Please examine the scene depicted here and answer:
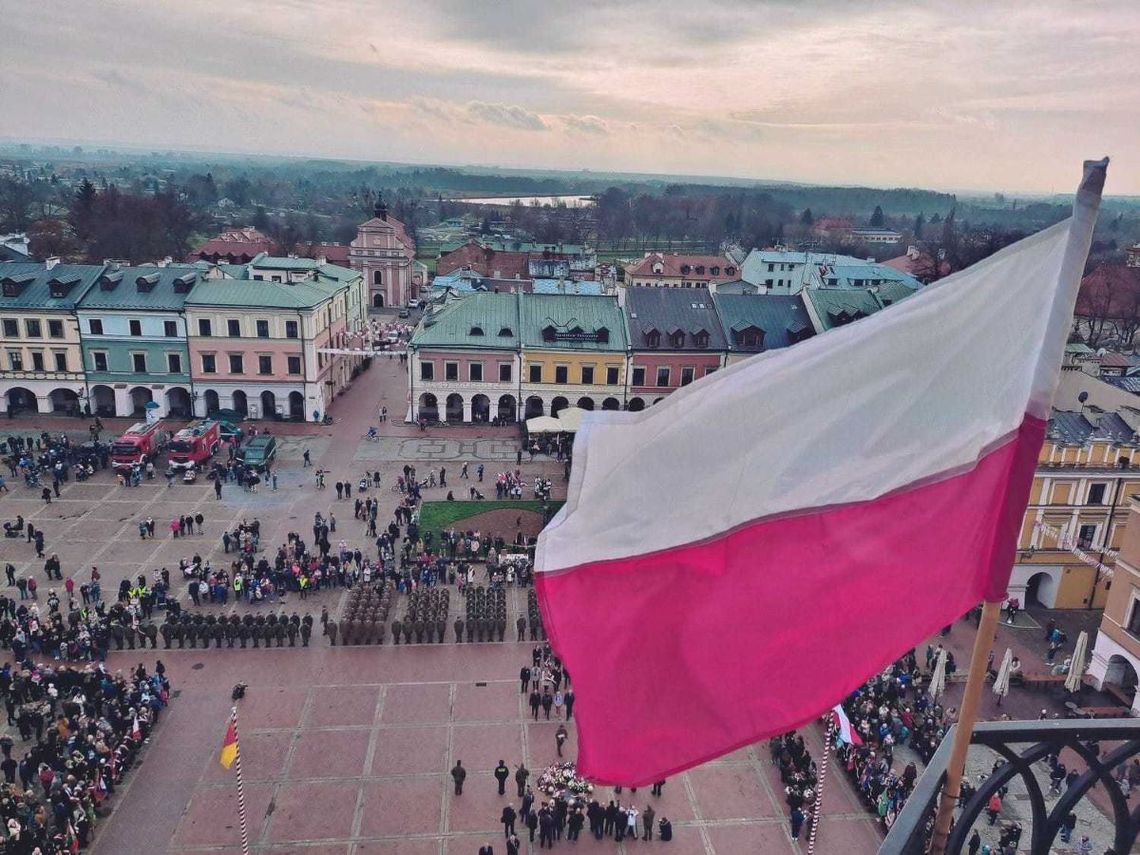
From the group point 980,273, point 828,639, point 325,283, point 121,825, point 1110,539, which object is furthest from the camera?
point 325,283

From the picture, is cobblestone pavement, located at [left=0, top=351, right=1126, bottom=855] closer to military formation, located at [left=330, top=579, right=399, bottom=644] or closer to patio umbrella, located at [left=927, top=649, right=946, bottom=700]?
military formation, located at [left=330, top=579, right=399, bottom=644]

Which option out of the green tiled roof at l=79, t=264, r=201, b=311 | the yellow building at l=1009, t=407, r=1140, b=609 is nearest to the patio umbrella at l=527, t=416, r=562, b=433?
the green tiled roof at l=79, t=264, r=201, b=311

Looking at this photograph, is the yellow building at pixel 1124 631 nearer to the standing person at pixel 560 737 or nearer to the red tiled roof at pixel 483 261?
the standing person at pixel 560 737

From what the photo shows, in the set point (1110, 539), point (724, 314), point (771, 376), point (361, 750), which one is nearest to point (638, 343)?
point (724, 314)

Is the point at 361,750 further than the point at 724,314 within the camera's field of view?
No

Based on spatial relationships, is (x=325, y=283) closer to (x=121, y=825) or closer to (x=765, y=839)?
(x=121, y=825)

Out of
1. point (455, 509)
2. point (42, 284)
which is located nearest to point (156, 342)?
point (42, 284)

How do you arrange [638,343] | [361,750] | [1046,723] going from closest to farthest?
[1046,723] < [361,750] < [638,343]

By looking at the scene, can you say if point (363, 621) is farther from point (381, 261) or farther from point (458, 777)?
point (381, 261)
